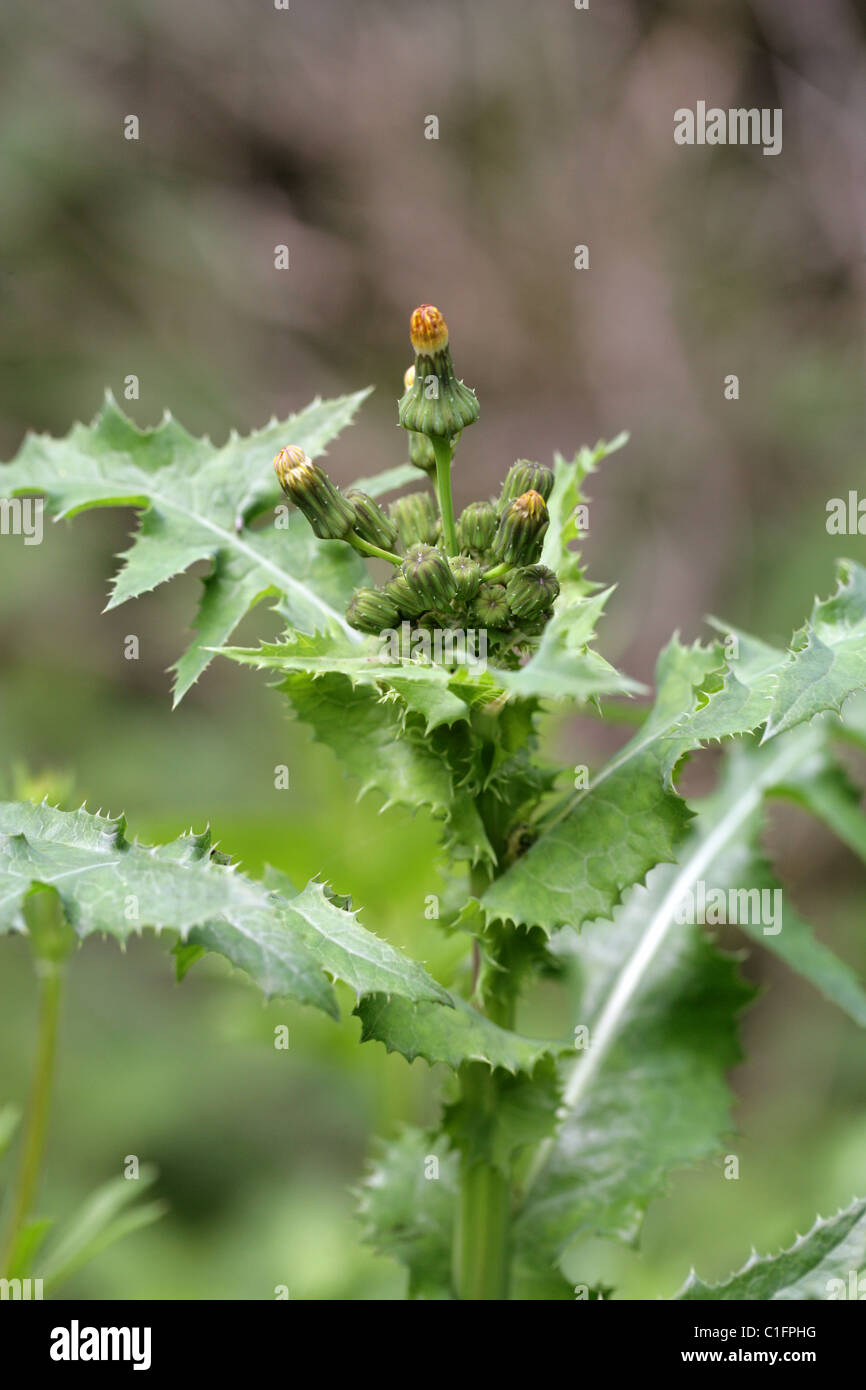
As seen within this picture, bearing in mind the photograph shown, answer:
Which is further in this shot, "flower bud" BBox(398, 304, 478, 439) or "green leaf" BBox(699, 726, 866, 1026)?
"green leaf" BBox(699, 726, 866, 1026)

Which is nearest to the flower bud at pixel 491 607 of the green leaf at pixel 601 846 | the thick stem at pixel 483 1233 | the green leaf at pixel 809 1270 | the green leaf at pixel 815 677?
the green leaf at pixel 601 846

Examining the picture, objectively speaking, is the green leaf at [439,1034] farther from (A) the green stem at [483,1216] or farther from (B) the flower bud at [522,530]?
(B) the flower bud at [522,530]

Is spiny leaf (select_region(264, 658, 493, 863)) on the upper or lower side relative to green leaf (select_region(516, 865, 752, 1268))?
upper

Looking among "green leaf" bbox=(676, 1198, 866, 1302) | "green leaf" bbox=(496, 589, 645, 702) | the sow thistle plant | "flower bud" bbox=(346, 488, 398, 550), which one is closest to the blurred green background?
the sow thistle plant

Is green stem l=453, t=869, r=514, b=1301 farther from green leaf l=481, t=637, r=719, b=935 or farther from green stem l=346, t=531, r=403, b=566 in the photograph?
green stem l=346, t=531, r=403, b=566

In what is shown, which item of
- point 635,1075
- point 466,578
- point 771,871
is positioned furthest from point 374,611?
point 771,871

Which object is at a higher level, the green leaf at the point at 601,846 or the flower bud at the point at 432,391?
the flower bud at the point at 432,391

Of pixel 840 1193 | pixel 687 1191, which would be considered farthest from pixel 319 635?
pixel 687 1191
